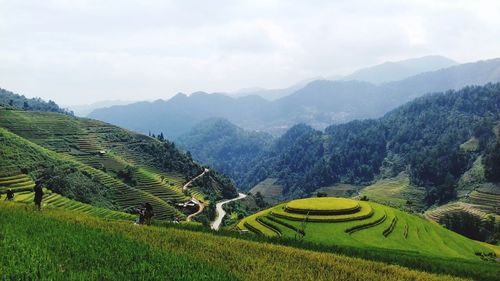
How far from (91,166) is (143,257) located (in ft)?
422

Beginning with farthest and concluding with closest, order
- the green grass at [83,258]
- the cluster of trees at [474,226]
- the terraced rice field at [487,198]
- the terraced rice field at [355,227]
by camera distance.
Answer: the terraced rice field at [487,198]
the cluster of trees at [474,226]
the terraced rice field at [355,227]
the green grass at [83,258]

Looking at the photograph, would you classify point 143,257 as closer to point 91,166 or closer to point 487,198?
point 91,166

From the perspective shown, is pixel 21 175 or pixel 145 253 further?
pixel 21 175

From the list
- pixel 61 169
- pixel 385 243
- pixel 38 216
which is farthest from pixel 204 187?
pixel 38 216

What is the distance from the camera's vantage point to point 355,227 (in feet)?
224

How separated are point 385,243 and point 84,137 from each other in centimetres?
13744

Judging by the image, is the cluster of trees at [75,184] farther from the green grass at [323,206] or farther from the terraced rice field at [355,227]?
the green grass at [323,206]

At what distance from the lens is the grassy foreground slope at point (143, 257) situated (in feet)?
66.0

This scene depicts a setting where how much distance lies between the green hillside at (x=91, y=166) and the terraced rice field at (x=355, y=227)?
50.0 meters

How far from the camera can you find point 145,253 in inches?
939

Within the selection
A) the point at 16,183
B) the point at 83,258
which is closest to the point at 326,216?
the point at 83,258

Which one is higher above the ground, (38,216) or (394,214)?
(38,216)

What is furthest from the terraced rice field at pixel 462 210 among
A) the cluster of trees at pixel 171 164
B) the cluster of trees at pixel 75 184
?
the cluster of trees at pixel 75 184

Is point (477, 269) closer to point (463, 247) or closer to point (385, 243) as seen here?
point (385, 243)
